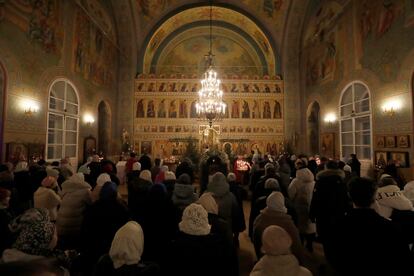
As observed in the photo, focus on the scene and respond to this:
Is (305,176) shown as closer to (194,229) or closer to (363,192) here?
(363,192)

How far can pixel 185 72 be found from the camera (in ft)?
65.2

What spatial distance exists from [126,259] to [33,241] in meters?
0.68

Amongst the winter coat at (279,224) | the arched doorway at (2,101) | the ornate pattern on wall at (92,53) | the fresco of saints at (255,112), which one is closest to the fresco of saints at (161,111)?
the ornate pattern on wall at (92,53)

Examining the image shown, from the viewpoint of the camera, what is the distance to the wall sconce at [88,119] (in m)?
13.5

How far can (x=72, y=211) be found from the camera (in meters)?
3.47

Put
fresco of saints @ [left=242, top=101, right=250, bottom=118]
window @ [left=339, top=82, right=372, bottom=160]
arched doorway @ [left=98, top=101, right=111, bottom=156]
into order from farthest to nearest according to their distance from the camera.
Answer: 1. fresco of saints @ [left=242, top=101, right=250, bottom=118]
2. arched doorway @ [left=98, top=101, right=111, bottom=156]
3. window @ [left=339, top=82, right=372, bottom=160]

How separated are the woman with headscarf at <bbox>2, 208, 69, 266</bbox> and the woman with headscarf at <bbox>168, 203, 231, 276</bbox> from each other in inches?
33.5

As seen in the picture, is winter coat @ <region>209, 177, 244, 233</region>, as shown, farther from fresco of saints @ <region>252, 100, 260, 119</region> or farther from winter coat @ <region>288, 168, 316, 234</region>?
fresco of saints @ <region>252, 100, 260, 119</region>

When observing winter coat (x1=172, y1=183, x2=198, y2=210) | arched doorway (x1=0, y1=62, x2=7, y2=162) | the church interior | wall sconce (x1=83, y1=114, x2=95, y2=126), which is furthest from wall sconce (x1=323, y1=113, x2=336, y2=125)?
arched doorway (x1=0, y1=62, x2=7, y2=162)

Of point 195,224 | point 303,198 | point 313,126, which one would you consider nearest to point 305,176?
point 303,198

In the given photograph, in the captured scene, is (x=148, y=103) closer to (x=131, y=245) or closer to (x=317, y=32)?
(x=317, y=32)

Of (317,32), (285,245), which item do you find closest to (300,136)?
(317,32)

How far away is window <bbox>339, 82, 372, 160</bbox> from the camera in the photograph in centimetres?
1135

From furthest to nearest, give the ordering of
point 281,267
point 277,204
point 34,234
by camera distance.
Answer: point 277,204, point 34,234, point 281,267
